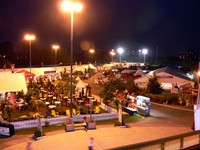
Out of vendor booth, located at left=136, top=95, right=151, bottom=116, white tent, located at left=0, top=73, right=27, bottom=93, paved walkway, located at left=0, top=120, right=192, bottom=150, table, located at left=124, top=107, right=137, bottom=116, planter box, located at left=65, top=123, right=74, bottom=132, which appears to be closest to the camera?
paved walkway, located at left=0, top=120, right=192, bottom=150

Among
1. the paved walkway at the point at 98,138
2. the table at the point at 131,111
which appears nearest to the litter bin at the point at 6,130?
the paved walkway at the point at 98,138

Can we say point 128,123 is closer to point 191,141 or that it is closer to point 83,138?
point 83,138

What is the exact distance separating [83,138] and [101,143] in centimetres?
137

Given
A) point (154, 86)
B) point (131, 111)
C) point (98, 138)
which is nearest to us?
point (98, 138)

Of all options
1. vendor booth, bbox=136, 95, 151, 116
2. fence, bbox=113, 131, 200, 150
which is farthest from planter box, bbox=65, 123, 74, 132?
fence, bbox=113, 131, 200, 150

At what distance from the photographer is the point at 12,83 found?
24188mm

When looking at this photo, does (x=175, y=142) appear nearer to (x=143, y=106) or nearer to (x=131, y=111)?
(x=131, y=111)

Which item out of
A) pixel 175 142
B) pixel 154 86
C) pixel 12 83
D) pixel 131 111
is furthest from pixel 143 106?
pixel 175 142

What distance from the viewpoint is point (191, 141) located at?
8.05 m

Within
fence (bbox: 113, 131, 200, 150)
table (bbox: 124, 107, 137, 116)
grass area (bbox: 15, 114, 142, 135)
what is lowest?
grass area (bbox: 15, 114, 142, 135)

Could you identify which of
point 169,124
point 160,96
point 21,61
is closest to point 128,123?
point 169,124

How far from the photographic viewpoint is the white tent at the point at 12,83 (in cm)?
2353

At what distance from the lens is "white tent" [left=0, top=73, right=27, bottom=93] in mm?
23531

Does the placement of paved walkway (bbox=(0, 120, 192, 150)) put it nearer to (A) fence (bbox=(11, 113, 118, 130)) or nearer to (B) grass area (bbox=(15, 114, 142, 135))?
(B) grass area (bbox=(15, 114, 142, 135))
